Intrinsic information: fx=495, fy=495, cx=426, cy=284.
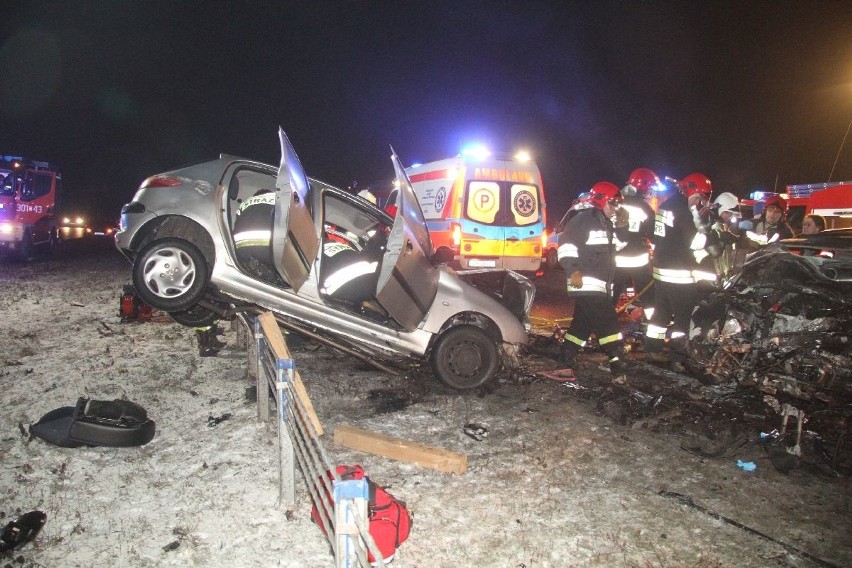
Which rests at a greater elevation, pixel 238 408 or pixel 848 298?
pixel 848 298

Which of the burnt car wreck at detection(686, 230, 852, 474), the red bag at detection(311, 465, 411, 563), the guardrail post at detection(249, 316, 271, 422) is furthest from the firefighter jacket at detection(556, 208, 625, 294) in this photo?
the red bag at detection(311, 465, 411, 563)

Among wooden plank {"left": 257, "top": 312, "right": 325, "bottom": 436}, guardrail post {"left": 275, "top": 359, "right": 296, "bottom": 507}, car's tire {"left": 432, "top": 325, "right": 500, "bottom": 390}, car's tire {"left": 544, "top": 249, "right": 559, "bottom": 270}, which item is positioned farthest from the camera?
car's tire {"left": 544, "top": 249, "right": 559, "bottom": 270}

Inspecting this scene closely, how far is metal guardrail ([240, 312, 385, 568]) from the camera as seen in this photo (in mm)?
1526

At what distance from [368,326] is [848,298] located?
385 centimetres

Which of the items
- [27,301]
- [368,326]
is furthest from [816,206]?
[27,301]

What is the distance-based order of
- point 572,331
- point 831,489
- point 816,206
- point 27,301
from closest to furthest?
point 831,489 < point 572,331 < point 27,301 < point 816,206

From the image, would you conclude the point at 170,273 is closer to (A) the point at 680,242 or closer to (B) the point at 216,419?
(B) the point at 216,419

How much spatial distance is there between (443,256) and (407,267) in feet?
1.65

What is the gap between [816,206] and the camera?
36.8 feet

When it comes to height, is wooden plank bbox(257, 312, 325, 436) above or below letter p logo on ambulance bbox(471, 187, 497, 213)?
below

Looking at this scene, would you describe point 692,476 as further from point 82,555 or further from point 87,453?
point 87,453

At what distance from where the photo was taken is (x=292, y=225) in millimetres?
3691

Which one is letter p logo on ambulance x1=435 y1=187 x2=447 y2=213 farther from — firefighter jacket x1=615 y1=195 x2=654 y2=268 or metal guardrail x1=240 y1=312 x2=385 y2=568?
metal guardrail x1=240 y1=312 x2=385 y2=568

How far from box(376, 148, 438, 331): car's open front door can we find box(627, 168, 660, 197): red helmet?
10.9 feet
